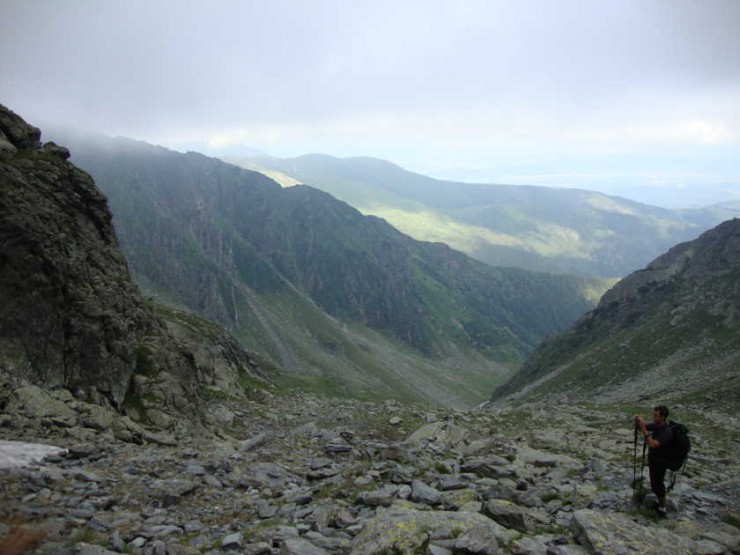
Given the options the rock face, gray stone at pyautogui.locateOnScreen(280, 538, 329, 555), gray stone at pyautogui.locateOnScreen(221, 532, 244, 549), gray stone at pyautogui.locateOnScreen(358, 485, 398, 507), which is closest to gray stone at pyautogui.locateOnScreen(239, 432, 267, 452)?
the rock face

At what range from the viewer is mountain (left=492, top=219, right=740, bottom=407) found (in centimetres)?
6122

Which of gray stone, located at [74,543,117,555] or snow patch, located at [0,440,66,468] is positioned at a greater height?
gray stone, located at [74,543,117,555]

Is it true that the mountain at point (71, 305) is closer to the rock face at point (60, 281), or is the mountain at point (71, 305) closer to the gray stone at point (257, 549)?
the rock face at point (60, 281)

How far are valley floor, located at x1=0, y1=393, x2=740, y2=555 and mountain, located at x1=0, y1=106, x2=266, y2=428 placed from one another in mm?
4887

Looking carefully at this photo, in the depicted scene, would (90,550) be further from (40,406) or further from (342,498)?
(40,406)

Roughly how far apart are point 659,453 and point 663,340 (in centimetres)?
7500

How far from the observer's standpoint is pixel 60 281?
2961cm

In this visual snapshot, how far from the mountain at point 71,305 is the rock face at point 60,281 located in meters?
0.06

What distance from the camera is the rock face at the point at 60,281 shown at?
26.2 metres

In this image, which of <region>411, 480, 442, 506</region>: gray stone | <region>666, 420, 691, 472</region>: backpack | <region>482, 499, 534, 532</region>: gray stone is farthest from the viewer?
<region>411, 480, 442, 506</region>: gray stone

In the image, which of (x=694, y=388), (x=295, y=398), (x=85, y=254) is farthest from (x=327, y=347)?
(x=85, y=254)

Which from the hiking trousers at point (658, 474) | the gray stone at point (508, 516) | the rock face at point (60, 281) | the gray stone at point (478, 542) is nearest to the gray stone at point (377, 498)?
the gray stone at point (508, 516)

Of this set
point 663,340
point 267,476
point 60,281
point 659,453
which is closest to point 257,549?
point 267,476

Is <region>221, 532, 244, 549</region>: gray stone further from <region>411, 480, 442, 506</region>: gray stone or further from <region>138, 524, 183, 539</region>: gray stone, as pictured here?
<region>411, 480, 442, 506</region>: gray stone
